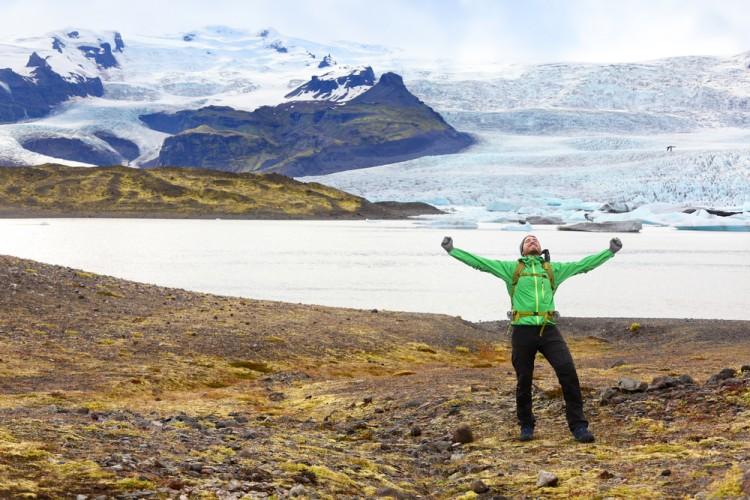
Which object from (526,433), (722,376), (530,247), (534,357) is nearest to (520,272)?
(530,247)

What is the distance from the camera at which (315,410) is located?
13023 millimetres

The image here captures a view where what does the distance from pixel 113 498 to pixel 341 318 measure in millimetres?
18097

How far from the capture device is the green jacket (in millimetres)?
9992

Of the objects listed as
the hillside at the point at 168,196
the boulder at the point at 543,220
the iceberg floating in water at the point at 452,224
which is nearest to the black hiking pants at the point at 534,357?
the iceberg floating in water at the point at 452,224

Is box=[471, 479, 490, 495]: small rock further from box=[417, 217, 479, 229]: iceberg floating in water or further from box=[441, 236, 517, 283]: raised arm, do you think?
box=[417, 217, 479, 229]: iceberg floating in water

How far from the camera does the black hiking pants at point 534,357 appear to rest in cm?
998

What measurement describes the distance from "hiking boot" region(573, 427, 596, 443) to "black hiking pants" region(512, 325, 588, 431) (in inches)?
8.8

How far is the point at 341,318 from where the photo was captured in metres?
24.7

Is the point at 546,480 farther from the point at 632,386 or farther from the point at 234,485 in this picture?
the point at 632,386

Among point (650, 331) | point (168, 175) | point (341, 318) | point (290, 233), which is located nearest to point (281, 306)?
point (341, 318)

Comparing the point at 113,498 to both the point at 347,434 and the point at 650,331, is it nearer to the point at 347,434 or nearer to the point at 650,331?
the point at 347,434

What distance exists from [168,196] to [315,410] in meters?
125

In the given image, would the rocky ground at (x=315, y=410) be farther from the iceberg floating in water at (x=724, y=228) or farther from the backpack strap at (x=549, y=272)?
the iceberg floating in water at (x=724, y=228)

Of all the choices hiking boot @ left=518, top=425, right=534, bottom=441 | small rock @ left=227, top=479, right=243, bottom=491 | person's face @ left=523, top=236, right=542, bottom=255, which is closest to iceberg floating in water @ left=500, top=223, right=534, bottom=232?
person's face @ left=523, top=236, right=542, bottom=255
